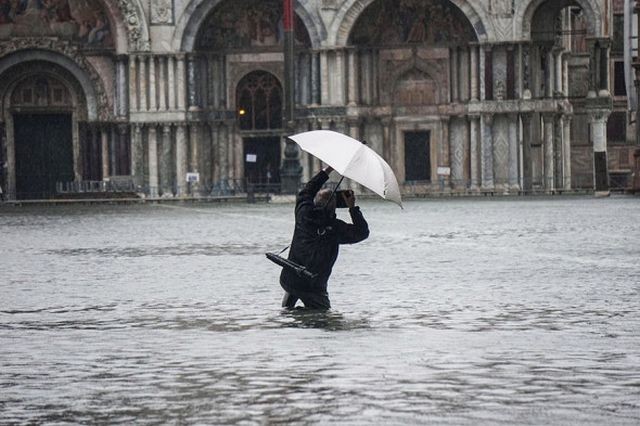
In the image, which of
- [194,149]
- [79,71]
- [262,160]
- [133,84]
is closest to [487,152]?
[262,160]

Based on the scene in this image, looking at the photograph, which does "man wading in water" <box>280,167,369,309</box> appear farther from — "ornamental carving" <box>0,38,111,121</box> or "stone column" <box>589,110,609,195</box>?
"ornamental carving" <box>0,38,111,121</box>

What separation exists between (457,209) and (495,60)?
17243mm

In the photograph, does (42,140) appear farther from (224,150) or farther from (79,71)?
(224,150)

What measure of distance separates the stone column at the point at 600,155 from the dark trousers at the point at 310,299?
131 ft

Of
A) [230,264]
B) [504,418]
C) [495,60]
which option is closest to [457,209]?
[495,60]

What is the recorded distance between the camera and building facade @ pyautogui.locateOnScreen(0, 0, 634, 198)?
59.2 m

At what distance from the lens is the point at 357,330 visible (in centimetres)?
1221

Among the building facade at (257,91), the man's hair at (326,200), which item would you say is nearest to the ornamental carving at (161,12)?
the building facade at (257,91)

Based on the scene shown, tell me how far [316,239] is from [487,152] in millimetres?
45479

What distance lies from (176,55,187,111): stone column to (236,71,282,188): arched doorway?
78.9 inches

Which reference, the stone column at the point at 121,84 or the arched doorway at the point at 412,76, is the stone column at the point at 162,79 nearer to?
the stone column at the point at 121,84

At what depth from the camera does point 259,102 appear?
6103 centimetres

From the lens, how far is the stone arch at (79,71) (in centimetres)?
6059

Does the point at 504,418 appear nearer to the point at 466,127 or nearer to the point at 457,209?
the point at 457,209
